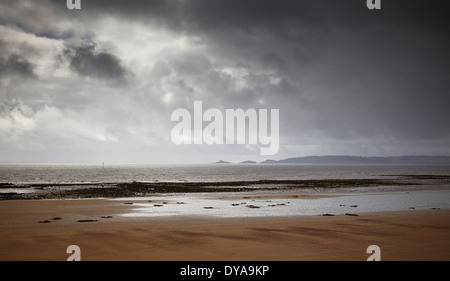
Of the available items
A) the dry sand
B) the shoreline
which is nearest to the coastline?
the dry sand

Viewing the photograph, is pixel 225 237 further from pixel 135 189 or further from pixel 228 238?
pixel 135 189

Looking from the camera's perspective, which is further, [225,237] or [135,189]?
[135,189]

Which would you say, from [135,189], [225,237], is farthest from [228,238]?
[135,189]

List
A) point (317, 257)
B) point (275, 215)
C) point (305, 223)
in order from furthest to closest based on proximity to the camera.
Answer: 1. point (275, 215)
2. point (305, 223)
3. point (317, 257)

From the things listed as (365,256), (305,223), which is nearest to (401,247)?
(365,256)

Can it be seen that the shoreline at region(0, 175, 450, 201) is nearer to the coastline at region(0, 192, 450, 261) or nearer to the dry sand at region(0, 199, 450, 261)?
the coastline at region(0, 192, 450, 261)

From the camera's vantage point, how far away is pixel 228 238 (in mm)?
15672

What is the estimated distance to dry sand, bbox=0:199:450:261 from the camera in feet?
41.6
